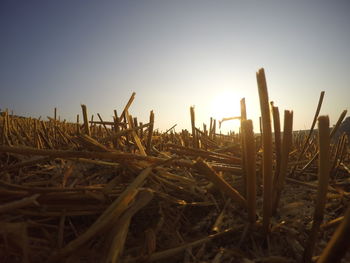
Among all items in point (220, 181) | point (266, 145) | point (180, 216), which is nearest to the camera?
point (266, 145)

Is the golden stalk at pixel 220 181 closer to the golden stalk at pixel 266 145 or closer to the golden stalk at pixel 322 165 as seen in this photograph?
the golden stalk at pixel 266 145

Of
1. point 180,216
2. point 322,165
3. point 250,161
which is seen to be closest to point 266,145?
point 250,161

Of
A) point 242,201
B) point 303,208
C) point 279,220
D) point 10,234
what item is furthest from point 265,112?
point 10,234

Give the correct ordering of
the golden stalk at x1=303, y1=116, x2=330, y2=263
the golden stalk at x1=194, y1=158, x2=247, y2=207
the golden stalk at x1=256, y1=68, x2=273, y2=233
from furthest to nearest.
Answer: the golden stalk at x1=194, y1=158, x2=247, y2=207 → the golden stalk at x1=256, y1=68, x2=273, y2=233 → the golden stalk at x1=303, y1=116, x2=330, y2=263

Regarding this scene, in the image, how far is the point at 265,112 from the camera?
85 centimetres

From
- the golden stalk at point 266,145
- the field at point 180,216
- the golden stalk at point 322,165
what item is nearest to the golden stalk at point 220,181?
the field at point 180,216

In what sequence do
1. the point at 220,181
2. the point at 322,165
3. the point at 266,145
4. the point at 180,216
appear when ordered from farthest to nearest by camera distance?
the point at 180,216 < the point at 220,181 < the point at 266,145 < the point at 322,165

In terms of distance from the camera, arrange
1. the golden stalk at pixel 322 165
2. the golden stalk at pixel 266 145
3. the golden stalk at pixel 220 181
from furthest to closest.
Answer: the golden stalk at pixel 220 181
the golden stalk at pixel 266 145
the golden stalk at pixel 322 165

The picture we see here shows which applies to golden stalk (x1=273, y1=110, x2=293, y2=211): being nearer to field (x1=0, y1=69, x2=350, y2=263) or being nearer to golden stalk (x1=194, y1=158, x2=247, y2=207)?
field (x1=0, y1=69, x2=350, y2=263)

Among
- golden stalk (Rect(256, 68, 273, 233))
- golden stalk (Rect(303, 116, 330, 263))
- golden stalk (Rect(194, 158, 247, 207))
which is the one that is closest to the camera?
golden stalk (Rect(303, 116, 330, 263))

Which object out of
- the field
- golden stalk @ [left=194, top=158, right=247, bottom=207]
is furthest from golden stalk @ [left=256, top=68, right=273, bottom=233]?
golden stalk @ [left=194, top=158, right=247, bottom=207]

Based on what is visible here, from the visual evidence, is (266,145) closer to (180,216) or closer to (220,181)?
(220,181)

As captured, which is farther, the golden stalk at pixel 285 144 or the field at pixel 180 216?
the golden stalk at pixel 285 144

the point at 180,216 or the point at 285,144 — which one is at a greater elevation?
the point at 285,144
